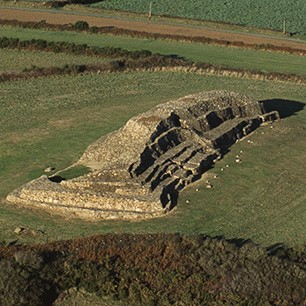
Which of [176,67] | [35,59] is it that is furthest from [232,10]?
[35,59]

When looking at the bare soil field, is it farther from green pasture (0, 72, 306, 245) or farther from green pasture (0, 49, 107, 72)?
green pasture (0, 72, 306, 245)

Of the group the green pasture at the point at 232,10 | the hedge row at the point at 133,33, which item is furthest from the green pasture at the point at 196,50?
the green pasture at the point at 232,10

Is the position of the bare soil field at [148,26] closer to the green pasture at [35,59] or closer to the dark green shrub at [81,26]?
the dark green shrub at [81,26]

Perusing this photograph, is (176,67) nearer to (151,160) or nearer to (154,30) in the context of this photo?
(154,30)

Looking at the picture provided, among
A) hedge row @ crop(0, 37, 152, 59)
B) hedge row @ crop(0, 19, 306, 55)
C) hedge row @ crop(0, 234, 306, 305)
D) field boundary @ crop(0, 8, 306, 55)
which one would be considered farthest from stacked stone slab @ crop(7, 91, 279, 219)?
field boundary @ crop(0, 8, 306, 55)

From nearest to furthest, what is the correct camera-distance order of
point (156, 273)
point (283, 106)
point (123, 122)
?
point (156, 273) < point (123, 122) < point (283, 106)

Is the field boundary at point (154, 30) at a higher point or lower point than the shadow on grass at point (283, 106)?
higher

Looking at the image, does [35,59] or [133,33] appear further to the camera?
[133,33]
